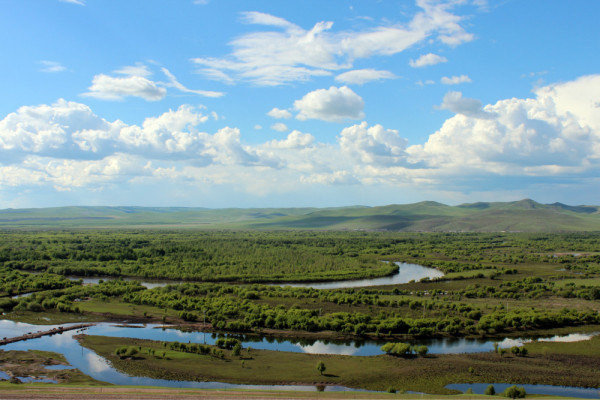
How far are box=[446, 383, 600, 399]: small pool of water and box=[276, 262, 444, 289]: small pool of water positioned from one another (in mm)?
47065

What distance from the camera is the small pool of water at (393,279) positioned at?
87.3m

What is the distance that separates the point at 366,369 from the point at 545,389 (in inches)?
572

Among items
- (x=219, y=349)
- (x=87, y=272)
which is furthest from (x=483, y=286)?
(x=87, y=272)

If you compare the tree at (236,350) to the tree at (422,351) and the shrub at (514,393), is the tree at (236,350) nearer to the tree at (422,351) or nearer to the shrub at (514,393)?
the tree at (422,351)

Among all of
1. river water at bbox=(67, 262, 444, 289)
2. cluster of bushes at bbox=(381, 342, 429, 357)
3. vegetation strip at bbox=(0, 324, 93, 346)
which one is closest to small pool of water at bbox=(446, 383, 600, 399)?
cluster of bushes at bbox=(381, 342, 429, 357)

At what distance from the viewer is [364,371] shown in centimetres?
3938

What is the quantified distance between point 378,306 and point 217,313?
22681mm

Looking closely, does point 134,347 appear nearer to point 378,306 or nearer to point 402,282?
point 378,306

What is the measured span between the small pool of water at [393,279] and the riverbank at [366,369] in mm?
41308

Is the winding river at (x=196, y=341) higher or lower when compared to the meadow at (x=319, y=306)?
lower

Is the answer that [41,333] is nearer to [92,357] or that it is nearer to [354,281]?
[92,357]

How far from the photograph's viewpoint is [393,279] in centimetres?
9556

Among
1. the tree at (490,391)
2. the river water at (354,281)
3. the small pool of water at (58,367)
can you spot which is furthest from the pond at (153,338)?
the river water at (354,281)

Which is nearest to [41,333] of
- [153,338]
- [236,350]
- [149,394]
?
[153,338]
